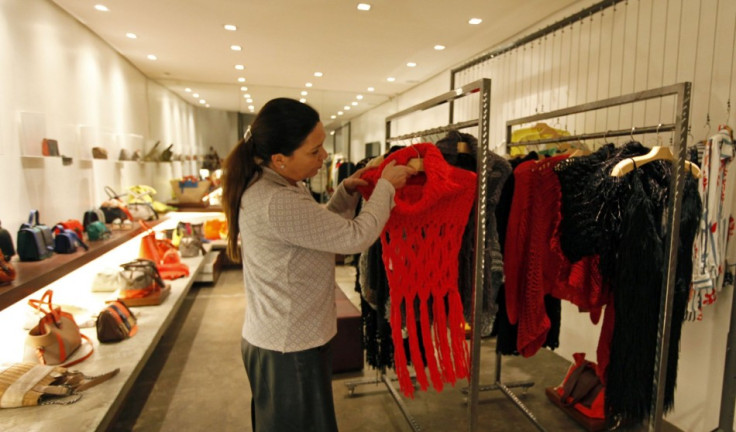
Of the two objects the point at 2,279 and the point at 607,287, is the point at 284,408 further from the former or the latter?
the point at 2,279

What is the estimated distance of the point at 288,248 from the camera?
4.39 feet

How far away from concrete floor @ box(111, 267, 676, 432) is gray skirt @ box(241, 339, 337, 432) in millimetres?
954

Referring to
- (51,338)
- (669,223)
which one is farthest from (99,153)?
(669,223)

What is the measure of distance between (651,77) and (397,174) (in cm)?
226

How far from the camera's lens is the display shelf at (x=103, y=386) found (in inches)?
71.6

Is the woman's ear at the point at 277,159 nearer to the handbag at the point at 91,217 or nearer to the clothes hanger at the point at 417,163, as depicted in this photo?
the clothes hanger at the point at 417,163

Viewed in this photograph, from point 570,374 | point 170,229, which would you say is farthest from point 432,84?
point 570,374

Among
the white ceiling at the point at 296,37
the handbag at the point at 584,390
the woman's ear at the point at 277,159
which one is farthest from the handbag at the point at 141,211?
the handbag at the point at 584,390

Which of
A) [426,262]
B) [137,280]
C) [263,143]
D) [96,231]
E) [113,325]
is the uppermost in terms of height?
[263,143]

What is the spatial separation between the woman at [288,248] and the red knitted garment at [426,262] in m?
0.15

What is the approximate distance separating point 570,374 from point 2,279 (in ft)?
10.3

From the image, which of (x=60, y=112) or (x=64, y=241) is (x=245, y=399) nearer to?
(x=64, y=241)

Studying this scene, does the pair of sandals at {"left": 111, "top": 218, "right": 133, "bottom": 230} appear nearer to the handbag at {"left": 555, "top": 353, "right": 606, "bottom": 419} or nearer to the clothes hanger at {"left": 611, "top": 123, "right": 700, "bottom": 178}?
the handbag at {"left": 555, "top": 353, "right": 606, "bottom": 419}

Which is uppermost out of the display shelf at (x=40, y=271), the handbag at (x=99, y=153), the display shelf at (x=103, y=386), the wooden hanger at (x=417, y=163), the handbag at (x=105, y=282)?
the handbag at (x=99, y=153)
